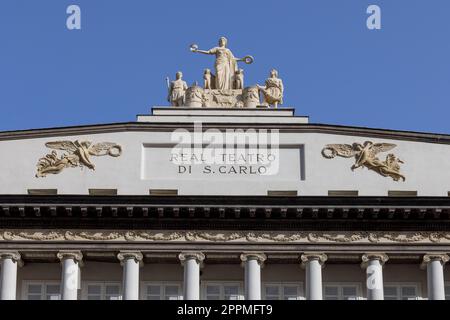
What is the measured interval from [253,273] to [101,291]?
563 centimetres

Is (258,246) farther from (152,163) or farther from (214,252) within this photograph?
(152,163)

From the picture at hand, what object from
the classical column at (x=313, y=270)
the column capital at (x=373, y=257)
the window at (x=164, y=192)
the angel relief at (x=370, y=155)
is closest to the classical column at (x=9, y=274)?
the window at (x=164, y=192)

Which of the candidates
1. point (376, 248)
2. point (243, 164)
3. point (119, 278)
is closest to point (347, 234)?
point (376, 248)

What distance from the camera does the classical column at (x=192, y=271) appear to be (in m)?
56.6

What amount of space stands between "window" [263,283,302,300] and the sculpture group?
7315 mm

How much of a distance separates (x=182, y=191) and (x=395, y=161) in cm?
810

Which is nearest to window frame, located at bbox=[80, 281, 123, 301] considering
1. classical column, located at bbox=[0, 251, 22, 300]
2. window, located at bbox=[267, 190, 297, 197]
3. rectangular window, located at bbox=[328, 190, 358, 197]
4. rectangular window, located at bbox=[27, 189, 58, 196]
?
classical column, located at bbox=[0, 251, 22, 300]

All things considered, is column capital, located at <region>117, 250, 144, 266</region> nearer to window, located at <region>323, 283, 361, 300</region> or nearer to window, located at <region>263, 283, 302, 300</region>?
window, located at <region>263, 283, 302, 300</region>

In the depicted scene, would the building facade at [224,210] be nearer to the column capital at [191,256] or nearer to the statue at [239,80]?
the column capital at [191,256]

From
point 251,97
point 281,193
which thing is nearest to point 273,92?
point 251,97

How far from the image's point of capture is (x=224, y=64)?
6188 cm

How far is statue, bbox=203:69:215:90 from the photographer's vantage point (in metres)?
61.4

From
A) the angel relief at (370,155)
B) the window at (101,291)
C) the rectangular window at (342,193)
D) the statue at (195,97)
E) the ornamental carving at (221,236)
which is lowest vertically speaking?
the window at (101,291)

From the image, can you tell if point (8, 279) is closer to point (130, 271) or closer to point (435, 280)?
point (130, 271)
